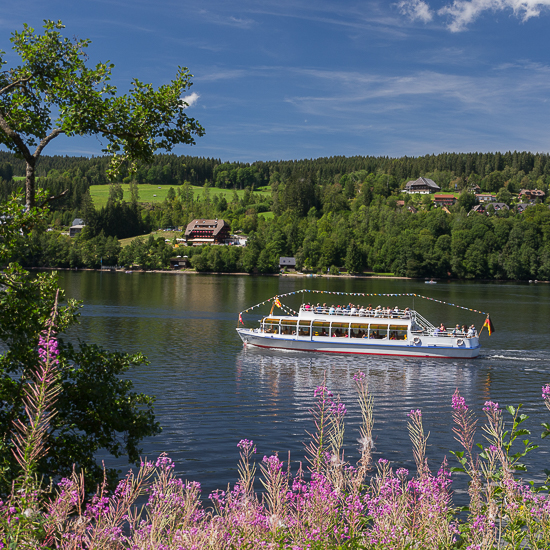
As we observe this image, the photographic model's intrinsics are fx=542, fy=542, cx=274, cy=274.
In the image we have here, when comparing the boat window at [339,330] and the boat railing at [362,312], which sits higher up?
the boat railing at [362,312]

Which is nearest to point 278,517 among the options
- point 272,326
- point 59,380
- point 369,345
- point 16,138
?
point 59,380

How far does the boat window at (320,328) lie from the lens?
2276 inches

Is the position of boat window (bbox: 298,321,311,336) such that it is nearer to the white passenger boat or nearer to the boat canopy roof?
the white passenger boat

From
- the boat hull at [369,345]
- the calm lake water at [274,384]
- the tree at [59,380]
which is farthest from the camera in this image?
the boat hull at [369,345]

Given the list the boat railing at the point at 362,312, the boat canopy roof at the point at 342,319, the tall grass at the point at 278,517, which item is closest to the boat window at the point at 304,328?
the boat canopy roof at the point at 342,319

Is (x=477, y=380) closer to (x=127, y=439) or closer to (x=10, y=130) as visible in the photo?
(x=127, y=439)

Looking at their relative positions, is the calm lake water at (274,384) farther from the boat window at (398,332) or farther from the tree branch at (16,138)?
the tree branch at (16,138)

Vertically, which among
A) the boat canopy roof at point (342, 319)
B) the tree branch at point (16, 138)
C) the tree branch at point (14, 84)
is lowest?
the boat canopy roof at point (342, 319)

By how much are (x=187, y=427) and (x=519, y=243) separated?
19587cm

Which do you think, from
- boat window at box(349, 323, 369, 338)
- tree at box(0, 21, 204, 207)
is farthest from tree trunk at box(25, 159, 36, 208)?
boat window at box(349, 323, 369, 338)

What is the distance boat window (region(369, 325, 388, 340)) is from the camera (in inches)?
2213

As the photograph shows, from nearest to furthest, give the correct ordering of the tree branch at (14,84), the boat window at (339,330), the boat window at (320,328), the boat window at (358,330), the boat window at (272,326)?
the tree branch at (14,84)
the boat window at (358,330)
the boat window at (339,330)
the boat window at (320,328)
the boat window at (272,326)

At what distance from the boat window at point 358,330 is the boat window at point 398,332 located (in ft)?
8.54

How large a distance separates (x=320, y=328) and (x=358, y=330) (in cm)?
403
